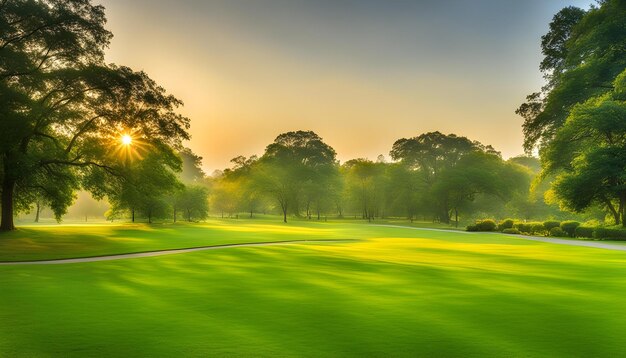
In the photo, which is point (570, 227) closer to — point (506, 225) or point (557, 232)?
point (557, 232)

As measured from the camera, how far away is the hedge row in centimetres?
3267

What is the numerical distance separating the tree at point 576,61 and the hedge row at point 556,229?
1170 cm

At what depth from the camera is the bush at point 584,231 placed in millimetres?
35000

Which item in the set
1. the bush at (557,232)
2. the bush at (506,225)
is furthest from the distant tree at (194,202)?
the bush at (557,232)

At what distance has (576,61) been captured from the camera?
43.4 metres

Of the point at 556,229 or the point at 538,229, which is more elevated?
the point at 556,229

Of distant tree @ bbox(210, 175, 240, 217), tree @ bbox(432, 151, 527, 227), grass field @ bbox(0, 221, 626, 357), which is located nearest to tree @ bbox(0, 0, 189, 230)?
grass field @ bbox(0, 221, 626, 357)

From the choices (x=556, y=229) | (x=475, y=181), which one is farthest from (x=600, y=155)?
(x=475, y=181)

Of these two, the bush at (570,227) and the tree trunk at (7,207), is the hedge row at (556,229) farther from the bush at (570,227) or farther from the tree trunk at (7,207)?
the tree trunk at (7,207)

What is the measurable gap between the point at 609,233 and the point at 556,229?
629 centimetres

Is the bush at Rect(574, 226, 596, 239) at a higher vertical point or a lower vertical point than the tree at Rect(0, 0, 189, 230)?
lower

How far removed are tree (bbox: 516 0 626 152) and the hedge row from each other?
1170cm

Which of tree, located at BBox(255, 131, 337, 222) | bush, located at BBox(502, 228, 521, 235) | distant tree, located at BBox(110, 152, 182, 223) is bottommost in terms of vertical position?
bush, located at BBox(502, 228, 521, 235)

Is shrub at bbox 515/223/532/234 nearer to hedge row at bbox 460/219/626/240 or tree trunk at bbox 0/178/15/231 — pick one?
hedge row at bbox 460/219/626/240
